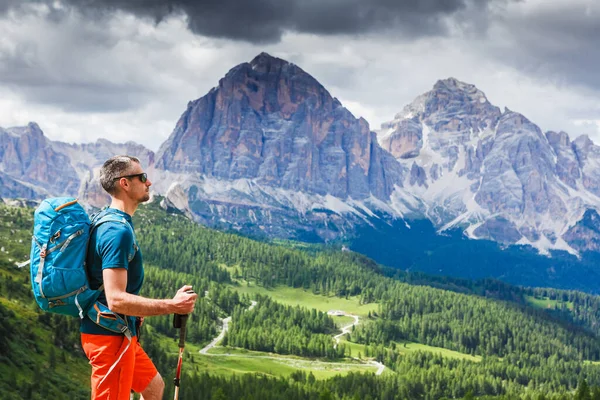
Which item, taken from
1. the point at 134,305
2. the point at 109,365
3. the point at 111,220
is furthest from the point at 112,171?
the point at 109,365

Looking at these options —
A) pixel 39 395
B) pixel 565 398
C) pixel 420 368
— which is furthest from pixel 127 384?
pixel 420 368

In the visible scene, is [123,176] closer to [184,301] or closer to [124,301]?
[124,301]

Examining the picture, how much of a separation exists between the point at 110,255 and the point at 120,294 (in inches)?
32.1

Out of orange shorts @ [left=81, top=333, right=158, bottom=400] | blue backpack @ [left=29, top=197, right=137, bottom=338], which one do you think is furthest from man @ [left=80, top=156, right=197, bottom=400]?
blue backpack @ [left=29, top=197, right=137, bottom=338]

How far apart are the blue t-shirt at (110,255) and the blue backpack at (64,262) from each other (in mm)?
167

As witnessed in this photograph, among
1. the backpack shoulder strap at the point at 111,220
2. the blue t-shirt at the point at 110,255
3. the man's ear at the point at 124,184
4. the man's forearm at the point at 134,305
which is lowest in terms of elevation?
the man's forearm at the point at 134,305

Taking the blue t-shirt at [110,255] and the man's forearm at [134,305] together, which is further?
the blue t-shirt at [110,255]

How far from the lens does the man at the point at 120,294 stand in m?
13.1

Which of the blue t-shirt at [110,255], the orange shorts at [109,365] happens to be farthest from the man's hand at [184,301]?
the orange shorts at [109,365]

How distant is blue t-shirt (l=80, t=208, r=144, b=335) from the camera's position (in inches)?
519

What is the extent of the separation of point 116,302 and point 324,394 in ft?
363

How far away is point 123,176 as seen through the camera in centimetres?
1425

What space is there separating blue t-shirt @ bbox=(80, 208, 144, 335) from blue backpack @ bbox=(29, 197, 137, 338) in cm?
17

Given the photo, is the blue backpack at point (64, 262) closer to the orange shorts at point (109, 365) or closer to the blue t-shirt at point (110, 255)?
the blue t-shirt at point (110, 255)
